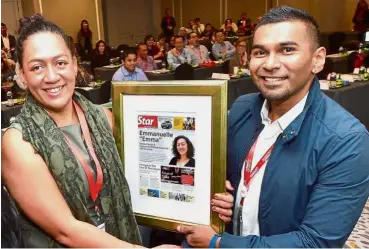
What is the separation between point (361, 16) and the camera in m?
13.2

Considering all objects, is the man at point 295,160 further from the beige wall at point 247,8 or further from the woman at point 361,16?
the beige wall at point 247,8

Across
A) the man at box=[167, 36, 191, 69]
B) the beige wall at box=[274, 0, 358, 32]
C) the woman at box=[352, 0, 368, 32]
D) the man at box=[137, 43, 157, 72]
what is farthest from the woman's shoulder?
the beige wall at box=[274, 0, 358, 32]

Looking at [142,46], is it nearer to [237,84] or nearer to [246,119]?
[237,84]

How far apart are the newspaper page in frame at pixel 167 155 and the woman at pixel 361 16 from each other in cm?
1334

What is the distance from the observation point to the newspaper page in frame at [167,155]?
1434mm

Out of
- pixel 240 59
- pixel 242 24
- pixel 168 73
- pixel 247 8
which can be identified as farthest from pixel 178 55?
pixel 247 8

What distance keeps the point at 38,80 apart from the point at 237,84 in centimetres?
538

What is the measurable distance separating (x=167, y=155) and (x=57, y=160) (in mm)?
398

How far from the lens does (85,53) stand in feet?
37.9

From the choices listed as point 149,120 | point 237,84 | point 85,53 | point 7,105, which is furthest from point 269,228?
point 85,53

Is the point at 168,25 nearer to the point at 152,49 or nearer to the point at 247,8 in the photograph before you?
the point at 247,8

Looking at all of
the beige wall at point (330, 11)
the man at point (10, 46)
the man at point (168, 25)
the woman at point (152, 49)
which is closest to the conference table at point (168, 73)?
the woman at point (152, 49)

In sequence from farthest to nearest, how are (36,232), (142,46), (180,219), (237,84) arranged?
(142,46), (237,84), (180,219), (36,232)

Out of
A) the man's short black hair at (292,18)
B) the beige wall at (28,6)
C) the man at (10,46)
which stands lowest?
the man at (10,46)
